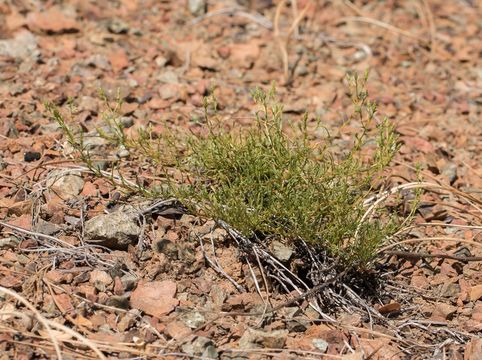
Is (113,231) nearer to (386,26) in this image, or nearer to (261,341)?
(261,341)

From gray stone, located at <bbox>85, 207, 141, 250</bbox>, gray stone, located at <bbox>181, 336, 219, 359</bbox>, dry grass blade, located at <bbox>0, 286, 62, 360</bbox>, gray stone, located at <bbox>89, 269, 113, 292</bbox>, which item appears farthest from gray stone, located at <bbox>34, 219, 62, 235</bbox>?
gray stone, located at <bbox>181, 336, 219, 359</bbox>

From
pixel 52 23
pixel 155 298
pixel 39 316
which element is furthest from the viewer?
pixel 52 23

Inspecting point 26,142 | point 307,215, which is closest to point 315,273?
point 307,215

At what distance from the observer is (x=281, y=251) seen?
120 inches

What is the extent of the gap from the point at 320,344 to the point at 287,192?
615 millimetres

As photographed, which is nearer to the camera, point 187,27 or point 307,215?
point 307,215

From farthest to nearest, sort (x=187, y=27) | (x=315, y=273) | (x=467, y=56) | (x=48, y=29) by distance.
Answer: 1. (x=467, y=56)
2. (x=187, y=27)
3. (x=48, y=29)
4. (x=315, y=273)

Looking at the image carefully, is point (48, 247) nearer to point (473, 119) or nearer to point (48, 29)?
point (48, 29)

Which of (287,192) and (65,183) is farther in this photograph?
(65,183)

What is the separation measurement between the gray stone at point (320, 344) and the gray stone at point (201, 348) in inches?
15.4

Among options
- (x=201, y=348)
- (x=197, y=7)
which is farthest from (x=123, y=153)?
(x=197, y=7)

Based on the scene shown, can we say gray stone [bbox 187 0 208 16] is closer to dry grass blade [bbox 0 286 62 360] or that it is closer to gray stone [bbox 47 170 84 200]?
gray stone [bbox 47 170 84 200]

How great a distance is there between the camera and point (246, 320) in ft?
9.45

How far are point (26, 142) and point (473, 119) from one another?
267 centimetres
